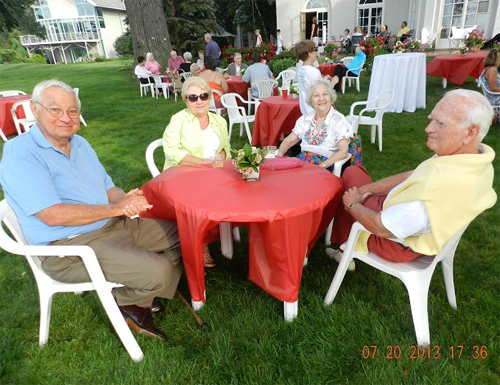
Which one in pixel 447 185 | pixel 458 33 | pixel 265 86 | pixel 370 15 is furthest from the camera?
pixel 370 15

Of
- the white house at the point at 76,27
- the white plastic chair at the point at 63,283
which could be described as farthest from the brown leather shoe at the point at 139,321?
the white house at the point at 76,27

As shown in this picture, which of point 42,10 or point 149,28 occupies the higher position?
point 42,10

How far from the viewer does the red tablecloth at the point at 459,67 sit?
7484 millimetres

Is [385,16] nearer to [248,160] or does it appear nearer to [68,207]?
[248,160]

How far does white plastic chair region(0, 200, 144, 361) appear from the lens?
1.54 metres

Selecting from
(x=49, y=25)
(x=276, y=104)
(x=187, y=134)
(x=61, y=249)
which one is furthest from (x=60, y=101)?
(x=49, y=25)

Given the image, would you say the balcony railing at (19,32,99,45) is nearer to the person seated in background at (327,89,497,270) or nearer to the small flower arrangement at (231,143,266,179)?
the small flower arrangement at (231,143,266,179)

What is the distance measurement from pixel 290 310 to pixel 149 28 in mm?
12486

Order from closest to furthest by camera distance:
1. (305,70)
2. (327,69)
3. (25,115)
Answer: (305,70) < (25,115) < (327,69)

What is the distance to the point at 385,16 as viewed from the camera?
1742 centimetres

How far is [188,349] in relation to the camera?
6.22ft

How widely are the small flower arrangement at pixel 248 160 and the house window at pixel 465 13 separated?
591 inches

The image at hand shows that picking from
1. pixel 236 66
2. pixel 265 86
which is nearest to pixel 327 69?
pixel 236 66

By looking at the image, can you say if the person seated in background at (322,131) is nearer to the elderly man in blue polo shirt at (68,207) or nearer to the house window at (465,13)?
the elderly man in blue polo shirt at (68,207)
